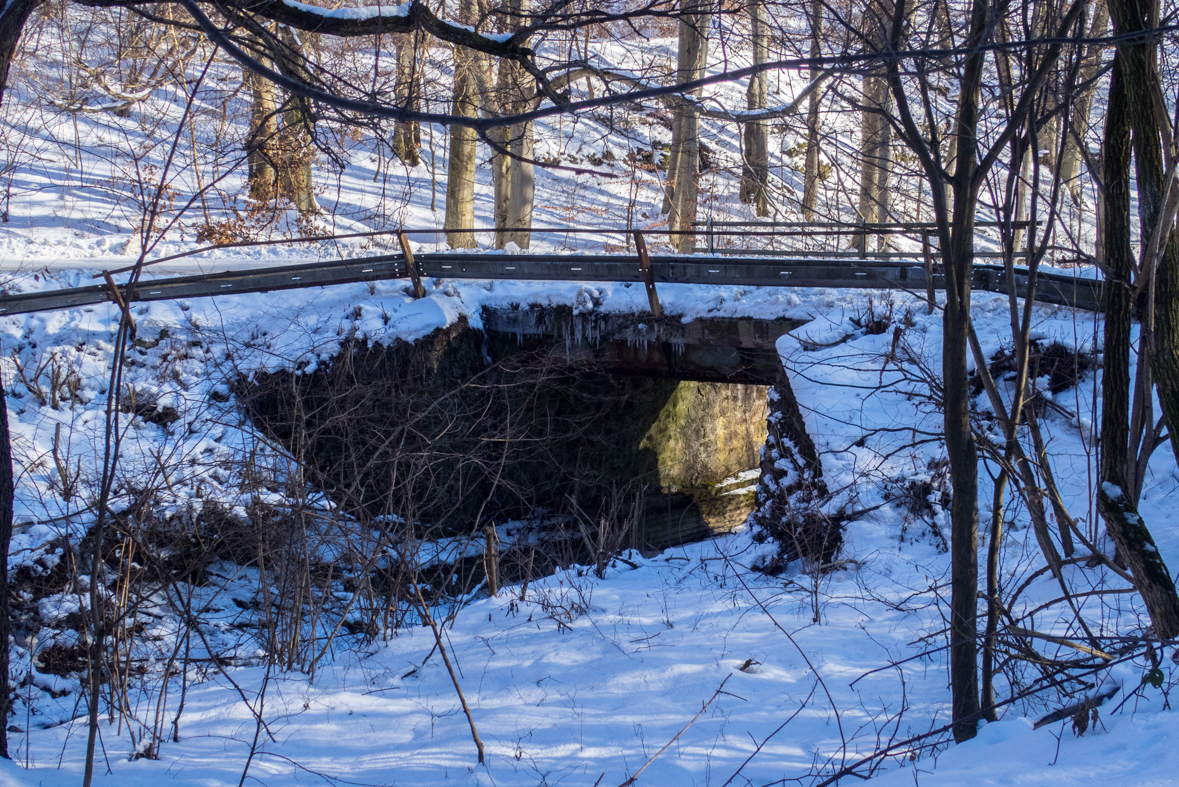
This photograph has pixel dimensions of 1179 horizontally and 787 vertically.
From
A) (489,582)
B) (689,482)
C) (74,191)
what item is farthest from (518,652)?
(74,191)

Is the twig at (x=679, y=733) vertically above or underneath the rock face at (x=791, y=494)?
underneath

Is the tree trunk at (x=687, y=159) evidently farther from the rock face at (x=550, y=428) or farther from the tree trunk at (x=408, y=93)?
the tree trunk at (x=408, y=93)

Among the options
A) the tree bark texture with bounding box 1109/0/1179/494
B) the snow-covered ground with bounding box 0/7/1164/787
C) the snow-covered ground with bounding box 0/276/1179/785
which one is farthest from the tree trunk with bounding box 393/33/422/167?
the tree bark texture with bounding box 1109/0/1179/494

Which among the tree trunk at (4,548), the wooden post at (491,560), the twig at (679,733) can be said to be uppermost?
the tree trunk at (4,548)

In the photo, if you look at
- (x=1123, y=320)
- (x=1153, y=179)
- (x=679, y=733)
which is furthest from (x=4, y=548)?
(x=1153, y=179)

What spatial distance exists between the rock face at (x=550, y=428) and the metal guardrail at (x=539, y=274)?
0.98 meters

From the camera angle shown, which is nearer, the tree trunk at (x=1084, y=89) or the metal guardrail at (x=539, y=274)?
the tree trunk at (x=1084, y=89)

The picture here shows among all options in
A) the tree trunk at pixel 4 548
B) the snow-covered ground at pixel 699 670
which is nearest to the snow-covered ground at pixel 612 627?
the snow-covered ground at pixel 699 670

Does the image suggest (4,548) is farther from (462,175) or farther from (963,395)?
(462,175)

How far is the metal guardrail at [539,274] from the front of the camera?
8945 mm

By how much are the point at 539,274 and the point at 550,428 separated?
2087 millimetres

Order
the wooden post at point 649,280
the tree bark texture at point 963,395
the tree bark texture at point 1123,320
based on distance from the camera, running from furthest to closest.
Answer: the wooden post at point 649,280
the tree bark texture at point 1123,320
the tree bark texture at point 963,395

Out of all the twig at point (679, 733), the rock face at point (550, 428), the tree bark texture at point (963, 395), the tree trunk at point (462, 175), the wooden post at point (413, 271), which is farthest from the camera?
the tree trunk at point (462, 175)

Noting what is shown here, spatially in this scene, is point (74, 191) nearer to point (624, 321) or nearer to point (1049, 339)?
point (624, 321)
